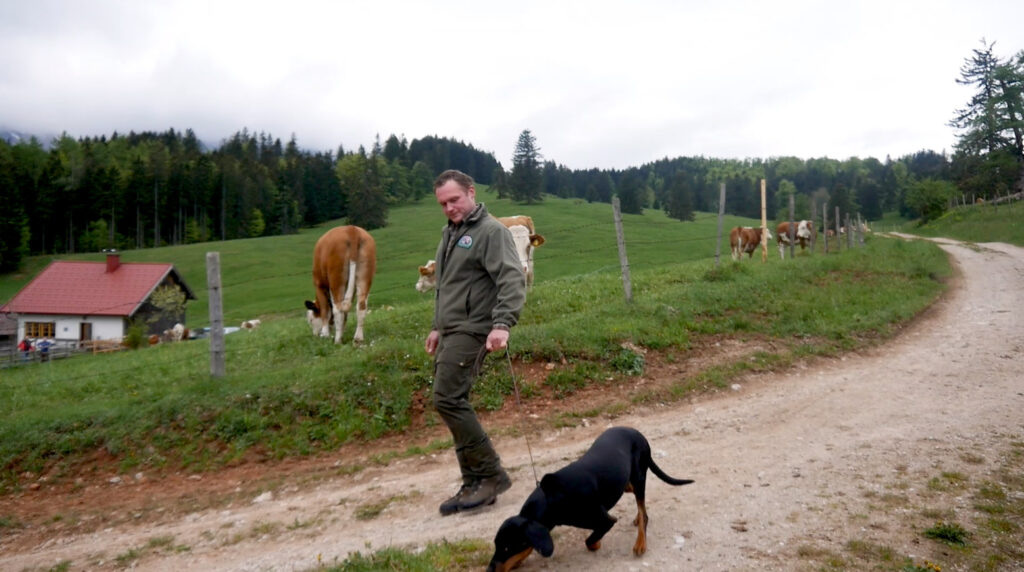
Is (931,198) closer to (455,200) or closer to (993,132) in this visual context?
(993,132)

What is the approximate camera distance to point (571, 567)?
3.52m

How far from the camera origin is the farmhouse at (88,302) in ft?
120

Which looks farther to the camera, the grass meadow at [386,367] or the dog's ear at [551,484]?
the grass meadow at [386,367]

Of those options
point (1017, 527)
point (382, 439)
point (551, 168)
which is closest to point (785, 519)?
point (1017, 527)

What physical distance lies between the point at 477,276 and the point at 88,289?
42.6 m

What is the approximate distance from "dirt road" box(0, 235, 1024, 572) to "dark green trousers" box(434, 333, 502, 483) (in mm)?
379

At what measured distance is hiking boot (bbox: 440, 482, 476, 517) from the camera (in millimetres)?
4582

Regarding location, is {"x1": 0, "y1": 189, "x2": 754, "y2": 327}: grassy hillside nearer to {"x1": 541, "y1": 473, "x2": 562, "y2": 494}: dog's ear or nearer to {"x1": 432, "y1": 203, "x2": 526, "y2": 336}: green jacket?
{"x1": 432, "y1": 203, "x2": 526, "y2": 336}: green jacket

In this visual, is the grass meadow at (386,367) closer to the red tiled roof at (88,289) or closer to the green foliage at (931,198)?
the red tiled roof at (88,289)

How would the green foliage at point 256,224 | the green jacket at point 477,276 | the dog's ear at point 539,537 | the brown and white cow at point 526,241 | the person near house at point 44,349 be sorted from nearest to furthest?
1. the dog's ear at point 539,537
2. the green jacket at point 477,276
3. the brown and white cow at point 526,241
4. the person near house at point 44,349
5. the green foliage at point 256,224

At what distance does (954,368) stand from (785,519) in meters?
5.67

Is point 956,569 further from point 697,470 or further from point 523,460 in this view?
point 523,460

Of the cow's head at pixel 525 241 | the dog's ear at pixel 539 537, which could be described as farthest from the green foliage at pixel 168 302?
the dog's ear at pixel 539 537

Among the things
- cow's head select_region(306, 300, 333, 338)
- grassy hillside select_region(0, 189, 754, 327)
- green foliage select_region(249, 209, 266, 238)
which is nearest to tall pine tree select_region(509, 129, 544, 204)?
grassy hillside select_region(0, 189, 754, 327)
